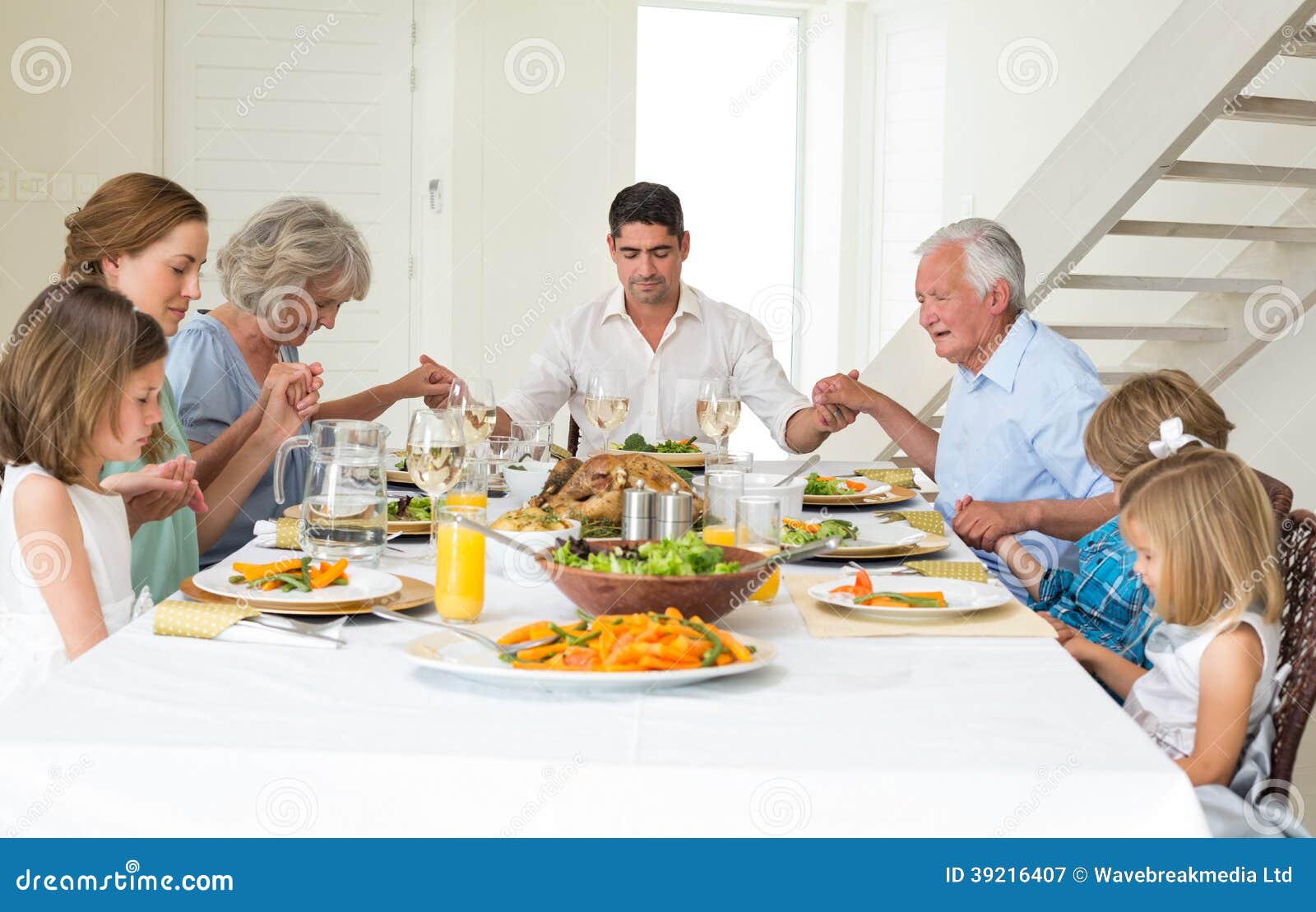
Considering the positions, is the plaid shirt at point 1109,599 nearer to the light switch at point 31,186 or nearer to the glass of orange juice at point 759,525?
the glass of orange juice at point 759,525

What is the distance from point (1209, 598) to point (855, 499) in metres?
0.98

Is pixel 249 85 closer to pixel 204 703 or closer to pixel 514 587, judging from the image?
pixel 514 587

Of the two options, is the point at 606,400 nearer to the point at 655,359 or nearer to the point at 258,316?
the point at 258,316

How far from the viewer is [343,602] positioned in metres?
1.49

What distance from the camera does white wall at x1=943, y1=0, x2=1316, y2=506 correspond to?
4172 millimetres

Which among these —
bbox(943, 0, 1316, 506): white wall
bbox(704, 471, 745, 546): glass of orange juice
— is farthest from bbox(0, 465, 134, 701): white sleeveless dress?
bbox(943, 0, 1316, 506): white wall

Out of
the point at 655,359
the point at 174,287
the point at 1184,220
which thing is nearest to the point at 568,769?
the point at 174,287

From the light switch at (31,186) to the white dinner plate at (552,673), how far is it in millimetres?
4061

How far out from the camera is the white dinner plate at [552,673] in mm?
1177

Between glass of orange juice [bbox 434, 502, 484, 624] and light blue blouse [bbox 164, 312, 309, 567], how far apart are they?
1213 millimetres

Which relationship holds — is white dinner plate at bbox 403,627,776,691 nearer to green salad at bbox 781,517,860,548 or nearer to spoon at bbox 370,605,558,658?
spoon at bbox 370,605,558,658

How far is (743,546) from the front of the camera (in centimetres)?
161

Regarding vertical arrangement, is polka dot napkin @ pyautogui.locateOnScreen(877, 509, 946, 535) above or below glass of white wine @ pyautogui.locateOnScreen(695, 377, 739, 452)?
below
